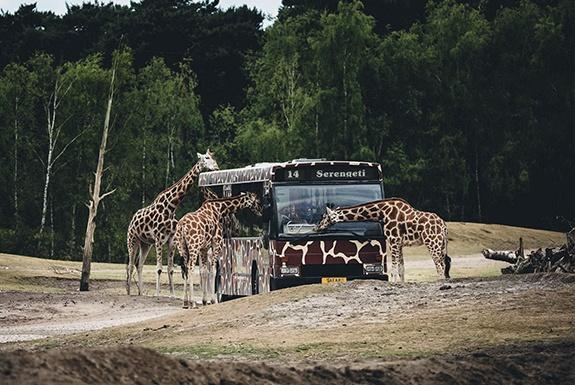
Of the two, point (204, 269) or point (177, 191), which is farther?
point (177, 191)

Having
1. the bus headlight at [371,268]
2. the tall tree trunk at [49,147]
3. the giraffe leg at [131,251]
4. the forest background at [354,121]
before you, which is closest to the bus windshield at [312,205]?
the bus headlight at [371,268]

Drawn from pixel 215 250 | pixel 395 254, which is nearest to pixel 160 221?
pixel 215 250

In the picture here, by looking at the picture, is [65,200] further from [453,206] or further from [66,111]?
[453,206]

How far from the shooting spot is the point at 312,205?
92.2 ft

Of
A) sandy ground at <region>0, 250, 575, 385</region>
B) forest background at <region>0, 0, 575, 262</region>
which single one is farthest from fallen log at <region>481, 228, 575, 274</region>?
forest background at <region>0, 0, 575, 262</region>

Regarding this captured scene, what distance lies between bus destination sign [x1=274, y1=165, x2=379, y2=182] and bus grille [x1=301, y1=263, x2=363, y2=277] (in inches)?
64.1

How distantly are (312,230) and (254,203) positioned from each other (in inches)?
103

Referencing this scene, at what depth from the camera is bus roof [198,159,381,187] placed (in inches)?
1108

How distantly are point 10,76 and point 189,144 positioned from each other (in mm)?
11592

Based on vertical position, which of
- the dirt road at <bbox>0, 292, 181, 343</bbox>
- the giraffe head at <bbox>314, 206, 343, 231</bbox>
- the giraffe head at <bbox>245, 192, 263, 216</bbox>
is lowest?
the dirt road at <bbox>0, 292, 181, 343</bbox>

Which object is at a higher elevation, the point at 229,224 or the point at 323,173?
the point at 323,173

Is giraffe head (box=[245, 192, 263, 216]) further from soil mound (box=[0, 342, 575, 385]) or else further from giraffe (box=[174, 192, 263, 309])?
soil mound (box=[0, 342, 575, 385])

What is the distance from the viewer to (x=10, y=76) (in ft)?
227

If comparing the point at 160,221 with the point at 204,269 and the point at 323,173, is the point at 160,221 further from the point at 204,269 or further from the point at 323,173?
the point at 323,173
